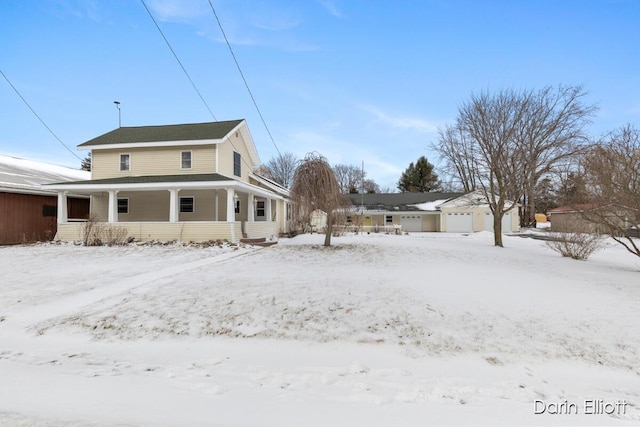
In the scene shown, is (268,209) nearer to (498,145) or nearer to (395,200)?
(498,145)

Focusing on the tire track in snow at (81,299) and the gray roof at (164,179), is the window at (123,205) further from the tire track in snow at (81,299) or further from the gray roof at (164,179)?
the tire track in snow at (81,299)

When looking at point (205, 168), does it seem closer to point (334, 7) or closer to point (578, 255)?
point (334, 7)

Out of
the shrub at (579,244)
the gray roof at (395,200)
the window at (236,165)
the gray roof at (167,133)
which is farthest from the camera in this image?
the gray roof at (395,200)

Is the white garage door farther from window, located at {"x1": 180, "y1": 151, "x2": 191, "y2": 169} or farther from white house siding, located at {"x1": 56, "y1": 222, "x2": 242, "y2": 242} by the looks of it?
window, located at {"x1": 180, "y1": 151, "x2": 191, "y2": 169}

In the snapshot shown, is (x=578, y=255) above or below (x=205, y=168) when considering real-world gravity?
Answer: below

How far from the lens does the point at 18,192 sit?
16141 mm

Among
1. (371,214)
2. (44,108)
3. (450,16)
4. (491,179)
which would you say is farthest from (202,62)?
(371,214)

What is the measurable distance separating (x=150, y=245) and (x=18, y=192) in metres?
8.18

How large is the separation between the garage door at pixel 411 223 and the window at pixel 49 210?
30472mm

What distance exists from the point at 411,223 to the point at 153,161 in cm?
2698

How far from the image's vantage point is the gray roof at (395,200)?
36.7 meters

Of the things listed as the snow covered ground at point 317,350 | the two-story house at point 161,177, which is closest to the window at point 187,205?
the two-story house at point 161,177

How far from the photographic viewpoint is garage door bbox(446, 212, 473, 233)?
33062 millimetres

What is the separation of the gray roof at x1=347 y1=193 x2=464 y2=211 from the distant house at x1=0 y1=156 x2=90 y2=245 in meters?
26.7
